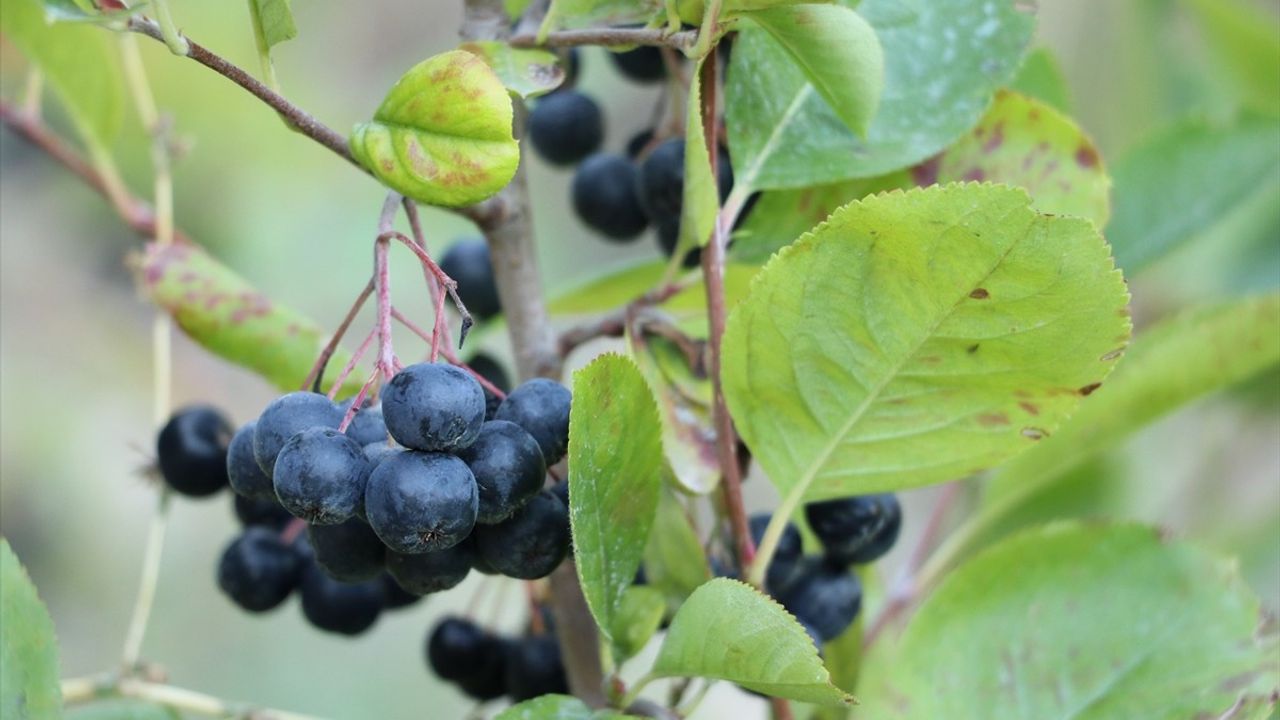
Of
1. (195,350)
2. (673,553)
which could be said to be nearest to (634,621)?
(673,553)

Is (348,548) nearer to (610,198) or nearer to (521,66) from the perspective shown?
(521,66)

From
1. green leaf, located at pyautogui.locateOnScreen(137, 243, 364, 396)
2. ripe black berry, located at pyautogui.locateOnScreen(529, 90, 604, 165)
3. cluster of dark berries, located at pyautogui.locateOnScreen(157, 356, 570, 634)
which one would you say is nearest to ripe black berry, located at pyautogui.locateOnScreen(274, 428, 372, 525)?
cluster of dark berries, located at pyautogui.locateOnScreen(157, 356, 570, 634)

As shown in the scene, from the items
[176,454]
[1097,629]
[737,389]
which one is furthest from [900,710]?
[176,454]

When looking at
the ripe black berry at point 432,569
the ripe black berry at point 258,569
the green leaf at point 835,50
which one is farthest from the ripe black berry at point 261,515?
the green leaf at point 835,50

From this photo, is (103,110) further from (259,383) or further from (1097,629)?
(259,383)

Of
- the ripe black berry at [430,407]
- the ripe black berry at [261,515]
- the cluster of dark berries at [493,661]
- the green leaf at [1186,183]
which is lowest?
the cluster of dark berries at [493,661]

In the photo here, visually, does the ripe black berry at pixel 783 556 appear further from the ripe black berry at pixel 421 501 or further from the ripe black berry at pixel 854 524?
the ripe black berry at pixel 421 501
